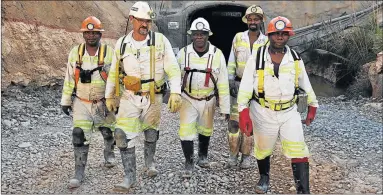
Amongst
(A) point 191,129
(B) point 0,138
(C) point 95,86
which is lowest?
(B) point 0,138

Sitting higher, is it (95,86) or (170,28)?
(170,28)

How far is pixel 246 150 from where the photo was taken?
6102 millimetres

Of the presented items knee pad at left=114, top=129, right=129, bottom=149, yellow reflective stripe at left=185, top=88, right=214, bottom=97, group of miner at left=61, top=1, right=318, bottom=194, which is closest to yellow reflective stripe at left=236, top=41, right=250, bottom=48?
group of miner at left=61, top=1, right=318, bottom=194

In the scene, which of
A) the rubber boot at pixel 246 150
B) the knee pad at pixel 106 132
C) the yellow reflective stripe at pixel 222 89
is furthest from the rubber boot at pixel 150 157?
the rubber boot at pixel 246 150

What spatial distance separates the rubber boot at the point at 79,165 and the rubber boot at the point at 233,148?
1.74 meters

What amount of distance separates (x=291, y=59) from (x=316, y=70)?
10407 millimetres

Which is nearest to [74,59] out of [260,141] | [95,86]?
[95,86]

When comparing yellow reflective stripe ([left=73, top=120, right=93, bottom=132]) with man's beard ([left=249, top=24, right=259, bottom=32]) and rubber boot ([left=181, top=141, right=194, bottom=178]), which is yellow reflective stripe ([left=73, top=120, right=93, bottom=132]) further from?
man's beard ([left=249, top=24, right=259, bottom=32])

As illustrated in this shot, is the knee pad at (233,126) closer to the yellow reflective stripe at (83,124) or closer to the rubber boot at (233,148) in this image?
the rubber boot at (233,148)

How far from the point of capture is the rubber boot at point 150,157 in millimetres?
5719

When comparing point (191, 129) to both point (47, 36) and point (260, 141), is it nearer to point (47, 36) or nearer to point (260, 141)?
point (260, 141)

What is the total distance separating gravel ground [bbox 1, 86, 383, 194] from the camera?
5.65m

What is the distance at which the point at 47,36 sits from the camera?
11.0m

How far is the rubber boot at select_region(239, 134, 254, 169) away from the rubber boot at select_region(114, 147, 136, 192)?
57.0 inches
